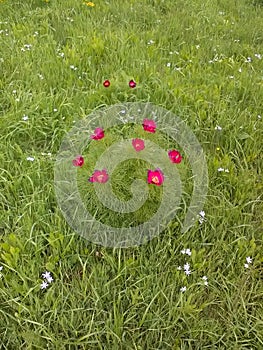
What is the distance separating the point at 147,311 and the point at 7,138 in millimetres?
1415

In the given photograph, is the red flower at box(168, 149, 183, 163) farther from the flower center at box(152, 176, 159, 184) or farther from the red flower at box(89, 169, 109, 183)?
the red flower at box(89, 169, 109, 183)

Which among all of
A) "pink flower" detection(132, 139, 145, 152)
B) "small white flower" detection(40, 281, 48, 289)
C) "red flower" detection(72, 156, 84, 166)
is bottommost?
"small white flower" detection(40, 281, 48, 289)

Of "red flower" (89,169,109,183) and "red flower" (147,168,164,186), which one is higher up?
"red flower" (147,168,164,186)

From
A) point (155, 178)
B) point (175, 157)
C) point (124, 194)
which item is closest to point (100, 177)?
point (124, 194)

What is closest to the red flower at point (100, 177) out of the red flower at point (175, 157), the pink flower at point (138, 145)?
the pink flower at point (138, 145)

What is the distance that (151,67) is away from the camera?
3.09 m

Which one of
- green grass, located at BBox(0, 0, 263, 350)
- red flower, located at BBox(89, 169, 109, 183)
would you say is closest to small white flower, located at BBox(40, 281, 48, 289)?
green grass, located at BBox(0, 0, 263, 350)

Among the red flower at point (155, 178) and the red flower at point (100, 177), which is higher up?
the red flower at point (155, 178)

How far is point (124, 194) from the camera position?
205cm

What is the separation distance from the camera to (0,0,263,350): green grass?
1.68 metres

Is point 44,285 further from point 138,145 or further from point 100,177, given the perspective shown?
point 138,145

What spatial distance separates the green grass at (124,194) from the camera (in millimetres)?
1676

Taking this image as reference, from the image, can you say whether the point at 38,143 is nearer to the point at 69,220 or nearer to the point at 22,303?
the point at 69,220

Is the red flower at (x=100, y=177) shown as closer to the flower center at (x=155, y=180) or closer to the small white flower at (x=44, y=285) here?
the flower center at (x=155, y=180)
